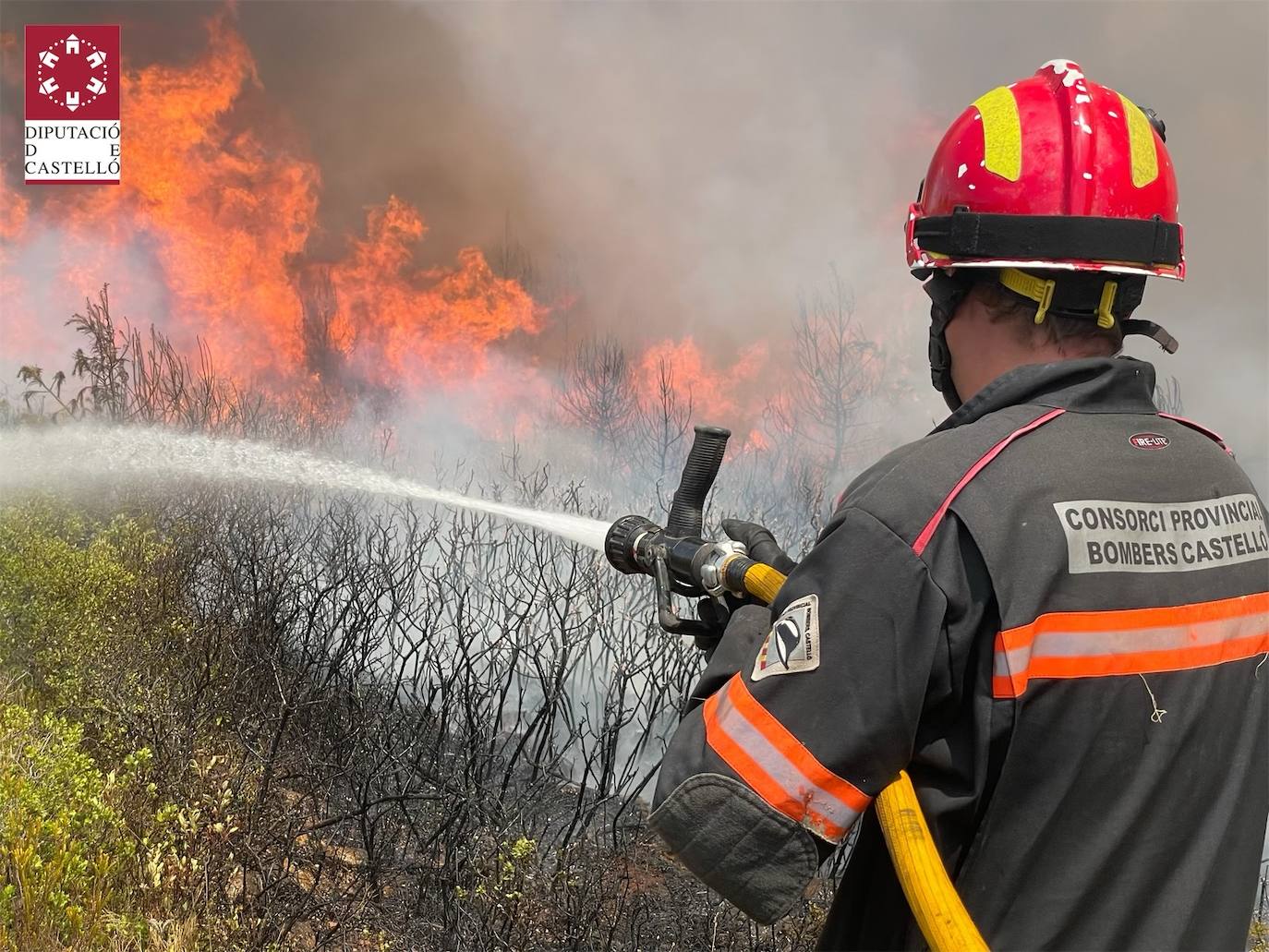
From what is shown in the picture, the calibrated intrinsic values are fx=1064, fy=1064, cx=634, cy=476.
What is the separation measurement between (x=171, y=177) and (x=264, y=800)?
1862 centimetres

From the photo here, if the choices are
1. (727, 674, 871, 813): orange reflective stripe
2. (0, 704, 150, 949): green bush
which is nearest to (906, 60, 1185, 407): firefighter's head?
(727, 674, 871, 813): orange reflective stripe

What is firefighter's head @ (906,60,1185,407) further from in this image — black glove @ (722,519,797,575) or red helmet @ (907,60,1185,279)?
black glove @ (722,519,797,575)

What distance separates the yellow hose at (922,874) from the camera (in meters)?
1.33

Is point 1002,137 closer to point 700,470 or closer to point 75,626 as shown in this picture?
point 700,470

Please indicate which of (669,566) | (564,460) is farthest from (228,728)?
(564,460)

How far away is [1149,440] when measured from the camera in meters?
1.49

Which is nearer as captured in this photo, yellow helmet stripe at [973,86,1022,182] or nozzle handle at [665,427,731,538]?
yellow helmet stripe at [973,86,1022,182]

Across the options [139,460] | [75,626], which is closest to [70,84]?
[139,460]

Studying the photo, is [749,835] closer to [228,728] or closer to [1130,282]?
[1130,282]

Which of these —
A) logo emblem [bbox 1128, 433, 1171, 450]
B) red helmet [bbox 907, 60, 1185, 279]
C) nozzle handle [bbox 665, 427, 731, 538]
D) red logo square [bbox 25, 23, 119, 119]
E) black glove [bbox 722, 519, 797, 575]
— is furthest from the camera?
red logo square [bbox 25, 23, 119, 119]

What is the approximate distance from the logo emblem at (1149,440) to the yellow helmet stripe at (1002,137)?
0.45m

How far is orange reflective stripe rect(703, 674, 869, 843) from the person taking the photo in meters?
1.33

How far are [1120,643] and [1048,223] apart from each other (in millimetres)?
638

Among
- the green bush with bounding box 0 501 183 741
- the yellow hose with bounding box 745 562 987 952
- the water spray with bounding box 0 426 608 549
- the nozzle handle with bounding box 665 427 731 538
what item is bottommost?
the green bush with bounding box 0 501 183 741
